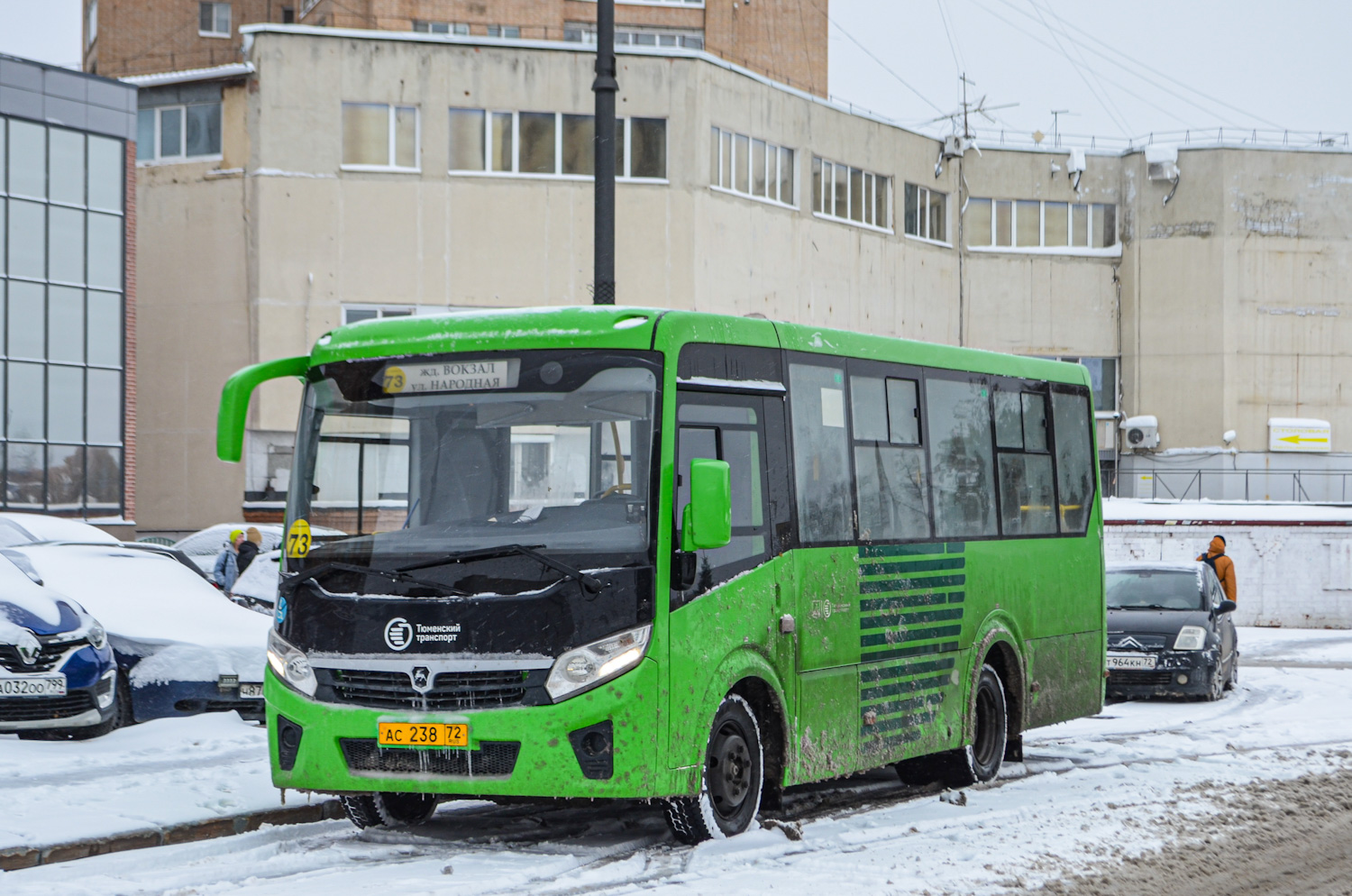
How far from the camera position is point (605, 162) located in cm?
1294

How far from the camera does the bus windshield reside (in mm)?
8562

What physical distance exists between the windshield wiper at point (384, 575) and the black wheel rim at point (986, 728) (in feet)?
15.4

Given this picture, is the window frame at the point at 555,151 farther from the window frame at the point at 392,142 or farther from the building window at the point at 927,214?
the building window at the point at 927,214

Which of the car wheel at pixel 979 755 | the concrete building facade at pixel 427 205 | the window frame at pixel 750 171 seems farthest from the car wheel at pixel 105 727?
the window frame at pixel 750 171

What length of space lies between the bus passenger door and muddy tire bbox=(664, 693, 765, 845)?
0.80 feet

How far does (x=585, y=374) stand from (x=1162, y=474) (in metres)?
44.4

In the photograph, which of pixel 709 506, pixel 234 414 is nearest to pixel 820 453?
pixel 709 506

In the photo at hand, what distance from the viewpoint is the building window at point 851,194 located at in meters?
43.5

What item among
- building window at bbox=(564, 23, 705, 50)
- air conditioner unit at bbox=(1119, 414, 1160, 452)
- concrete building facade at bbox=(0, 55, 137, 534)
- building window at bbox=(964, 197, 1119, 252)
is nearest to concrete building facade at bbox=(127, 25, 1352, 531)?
concrete building facade at bbox=(0, 55, 137, 534)

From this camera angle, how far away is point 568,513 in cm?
861

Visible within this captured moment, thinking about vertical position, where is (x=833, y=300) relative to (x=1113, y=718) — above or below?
above

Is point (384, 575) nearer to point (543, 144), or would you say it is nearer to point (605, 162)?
point (605, 162)

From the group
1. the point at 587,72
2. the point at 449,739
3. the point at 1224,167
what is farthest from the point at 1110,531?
the point at 449,739

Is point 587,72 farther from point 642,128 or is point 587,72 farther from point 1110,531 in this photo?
point 1110,531
